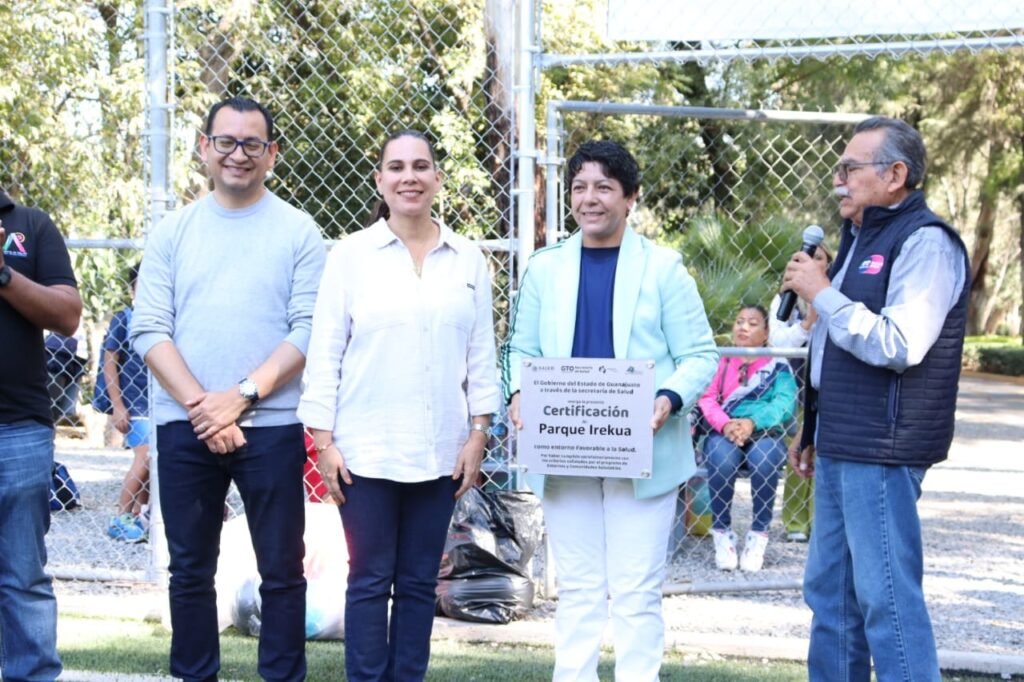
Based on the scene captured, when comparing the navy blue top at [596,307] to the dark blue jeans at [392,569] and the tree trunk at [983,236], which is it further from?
the tree trunk at [983,236]

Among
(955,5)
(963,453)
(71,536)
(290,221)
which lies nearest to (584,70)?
(963,453)

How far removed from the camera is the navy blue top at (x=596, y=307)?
4.36 m

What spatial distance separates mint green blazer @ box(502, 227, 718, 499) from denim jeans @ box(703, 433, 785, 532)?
3247 millimetres

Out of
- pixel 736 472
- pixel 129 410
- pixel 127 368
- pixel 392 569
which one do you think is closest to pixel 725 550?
pixel 736 472

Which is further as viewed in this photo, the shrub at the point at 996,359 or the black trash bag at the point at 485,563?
the shrub at the point at 996,359

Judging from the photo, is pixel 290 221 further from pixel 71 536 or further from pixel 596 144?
pixel 71 536

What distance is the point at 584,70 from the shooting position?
54.9 ft

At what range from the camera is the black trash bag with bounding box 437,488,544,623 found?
6.02 metres

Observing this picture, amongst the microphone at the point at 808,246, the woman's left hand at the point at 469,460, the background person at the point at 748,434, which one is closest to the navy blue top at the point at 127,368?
the background person at the point at 748,434

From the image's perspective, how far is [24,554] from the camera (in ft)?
14.1

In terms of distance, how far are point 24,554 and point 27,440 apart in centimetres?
39

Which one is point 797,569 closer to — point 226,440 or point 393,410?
point 393,410

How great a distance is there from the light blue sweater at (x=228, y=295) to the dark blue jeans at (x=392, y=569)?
453mm

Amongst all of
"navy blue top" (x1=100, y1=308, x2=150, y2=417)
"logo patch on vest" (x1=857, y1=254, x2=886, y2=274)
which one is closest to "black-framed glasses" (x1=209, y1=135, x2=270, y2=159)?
"logo patch on vest" (x1=857, y1=254, x2=886, y2=274)
